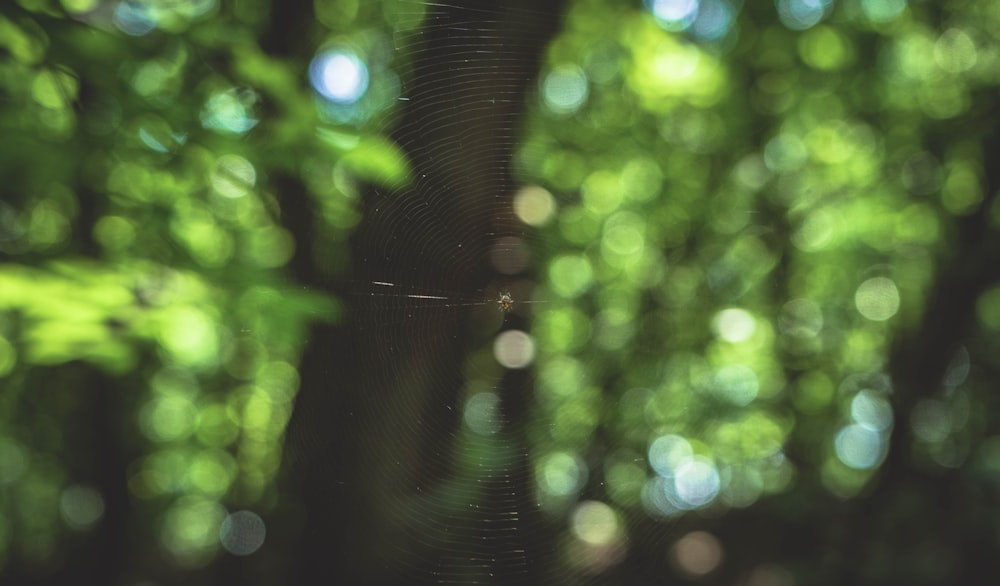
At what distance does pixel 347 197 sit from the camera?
227cm

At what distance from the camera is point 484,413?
8.86ft

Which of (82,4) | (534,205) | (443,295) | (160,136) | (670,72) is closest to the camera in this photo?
(160,136)

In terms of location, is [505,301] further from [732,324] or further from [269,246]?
[732,324]

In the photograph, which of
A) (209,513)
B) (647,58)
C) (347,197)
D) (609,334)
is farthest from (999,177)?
(209,513)

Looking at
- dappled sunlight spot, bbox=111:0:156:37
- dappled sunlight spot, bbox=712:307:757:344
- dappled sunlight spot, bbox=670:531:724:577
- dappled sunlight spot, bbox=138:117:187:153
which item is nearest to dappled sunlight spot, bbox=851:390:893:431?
dappled sunlight spot, bbox=712:307:757:344

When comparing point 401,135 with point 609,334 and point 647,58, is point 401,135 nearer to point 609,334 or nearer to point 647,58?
point 647,58

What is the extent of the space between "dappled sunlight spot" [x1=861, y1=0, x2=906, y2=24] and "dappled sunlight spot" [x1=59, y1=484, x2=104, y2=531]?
15.3ft

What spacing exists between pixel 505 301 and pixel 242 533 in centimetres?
208

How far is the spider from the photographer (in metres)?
2.54

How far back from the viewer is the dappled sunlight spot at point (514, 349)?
268 cm

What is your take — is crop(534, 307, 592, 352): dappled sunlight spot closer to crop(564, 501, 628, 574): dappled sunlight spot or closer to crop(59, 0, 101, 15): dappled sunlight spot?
crop(564, 501, 628, 574): dappled sunlight spot

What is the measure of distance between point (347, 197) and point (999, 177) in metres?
2.92

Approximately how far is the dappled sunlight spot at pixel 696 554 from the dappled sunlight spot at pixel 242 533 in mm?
2023

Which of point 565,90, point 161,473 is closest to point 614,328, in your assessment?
point 565,90
